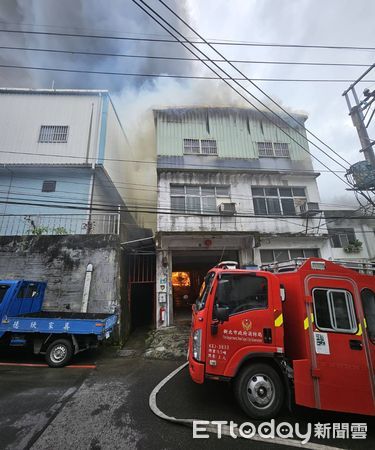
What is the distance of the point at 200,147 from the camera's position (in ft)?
46.8

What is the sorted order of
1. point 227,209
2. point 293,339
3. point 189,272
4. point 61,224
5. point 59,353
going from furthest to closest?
point 189,272, point 227,209, point 61,224, point 59,353, point 293,339

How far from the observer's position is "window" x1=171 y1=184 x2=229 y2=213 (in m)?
12.9

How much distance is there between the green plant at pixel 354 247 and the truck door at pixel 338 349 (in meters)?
13.0

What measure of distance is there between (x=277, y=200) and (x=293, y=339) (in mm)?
10531

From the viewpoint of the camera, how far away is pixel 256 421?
3943 millimetres

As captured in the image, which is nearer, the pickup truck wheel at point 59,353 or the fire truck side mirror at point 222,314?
the fire truck side mirror at point 222,314

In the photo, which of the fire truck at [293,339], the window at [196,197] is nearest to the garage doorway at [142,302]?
the window at [196,197]

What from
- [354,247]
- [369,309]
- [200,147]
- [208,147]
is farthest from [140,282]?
[354,247]

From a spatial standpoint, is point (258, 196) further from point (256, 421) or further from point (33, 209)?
point (33, 209)

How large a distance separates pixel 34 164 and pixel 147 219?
10033mm

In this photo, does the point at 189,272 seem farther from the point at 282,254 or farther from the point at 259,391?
the point at 259,391

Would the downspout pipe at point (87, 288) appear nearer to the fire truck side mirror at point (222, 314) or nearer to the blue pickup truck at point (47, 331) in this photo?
the blue pickup truck at point (47, 331)

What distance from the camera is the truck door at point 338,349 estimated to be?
12.5ft

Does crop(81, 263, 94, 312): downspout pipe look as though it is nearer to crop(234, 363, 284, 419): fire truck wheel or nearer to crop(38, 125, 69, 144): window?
crop(234, 363, 284, 419): fire truck wheel
